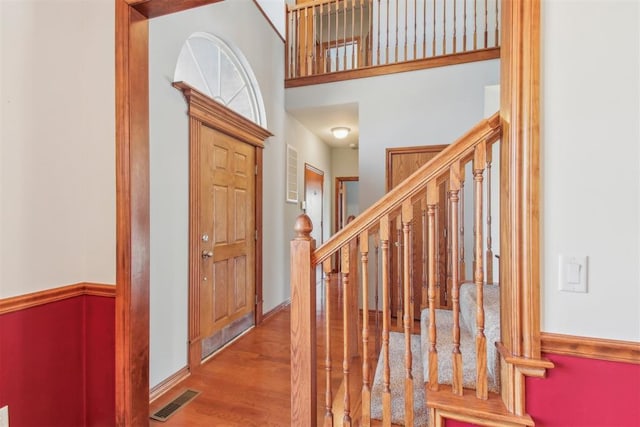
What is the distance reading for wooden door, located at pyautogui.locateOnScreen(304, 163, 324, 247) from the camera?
475 centimetres

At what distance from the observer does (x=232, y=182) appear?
2.88 metres

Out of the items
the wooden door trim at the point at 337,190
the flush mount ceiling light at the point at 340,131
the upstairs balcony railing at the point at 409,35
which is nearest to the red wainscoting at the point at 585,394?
the upstairs balcony railing at the point at 409,35

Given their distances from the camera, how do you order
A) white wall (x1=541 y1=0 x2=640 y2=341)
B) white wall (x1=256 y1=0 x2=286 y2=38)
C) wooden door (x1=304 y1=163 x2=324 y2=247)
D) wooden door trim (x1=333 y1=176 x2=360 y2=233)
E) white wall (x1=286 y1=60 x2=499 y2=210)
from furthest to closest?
1. wooden door trim (x1=333 y1=176 x2=360 y2=233)
2. wooden door (x1=304 y1=163 x2=324 y2=247)
3. white wall (x1=256 y1=0 x2=286 y2=38)
4. white wall (x1=286 y1=60 x2=499 y2=210)
5. white wall (x1=541 y1=0 x2=640 y2=341)

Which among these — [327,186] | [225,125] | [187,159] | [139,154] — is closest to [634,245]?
[139,154]

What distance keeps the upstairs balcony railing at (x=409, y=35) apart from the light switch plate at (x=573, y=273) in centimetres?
296

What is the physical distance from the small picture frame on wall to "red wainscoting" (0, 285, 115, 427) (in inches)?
102

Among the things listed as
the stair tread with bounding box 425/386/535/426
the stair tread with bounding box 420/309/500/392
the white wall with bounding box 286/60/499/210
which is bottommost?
the stair tread with bounding box 420/309/500/392

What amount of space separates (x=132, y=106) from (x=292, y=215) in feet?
8.93

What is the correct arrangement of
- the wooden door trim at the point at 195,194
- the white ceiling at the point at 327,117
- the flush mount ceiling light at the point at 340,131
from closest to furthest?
the wooden door trim at the point at 195,194 < the white ceiling at the point at 327,117 < the flush mount ceiling light at the point at 340,131

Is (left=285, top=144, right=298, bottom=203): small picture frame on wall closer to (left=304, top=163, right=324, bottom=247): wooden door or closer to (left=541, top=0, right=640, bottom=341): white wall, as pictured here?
(left=304, top=163, right=324, bottom=247): wooden door

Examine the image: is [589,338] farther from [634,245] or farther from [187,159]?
[187,159]

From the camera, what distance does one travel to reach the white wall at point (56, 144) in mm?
1336

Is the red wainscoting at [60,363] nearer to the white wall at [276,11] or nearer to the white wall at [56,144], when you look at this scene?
the white wall at [56,144]

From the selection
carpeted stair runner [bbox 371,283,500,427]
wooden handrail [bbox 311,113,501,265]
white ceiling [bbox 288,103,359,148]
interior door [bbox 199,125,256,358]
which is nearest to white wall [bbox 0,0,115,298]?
interior door [bbox 199,125,256,358]
